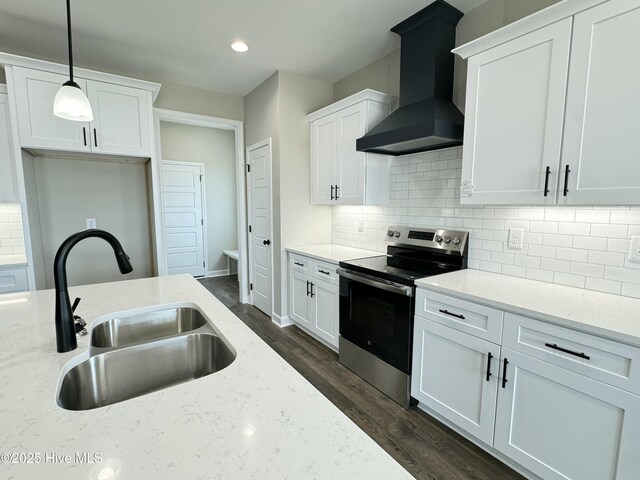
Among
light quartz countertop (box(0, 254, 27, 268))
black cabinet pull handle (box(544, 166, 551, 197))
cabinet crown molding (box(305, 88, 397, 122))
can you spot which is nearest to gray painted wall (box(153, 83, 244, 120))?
cabinet crown molding (box(305, 88, 397, 122))

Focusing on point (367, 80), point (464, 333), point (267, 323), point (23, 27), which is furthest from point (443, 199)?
point (23, 27)

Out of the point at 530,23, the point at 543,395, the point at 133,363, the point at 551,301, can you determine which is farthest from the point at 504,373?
the point at 530,23

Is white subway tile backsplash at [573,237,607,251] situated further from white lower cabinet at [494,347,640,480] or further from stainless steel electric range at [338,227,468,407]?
white lower cabinet at [494,347,640,480]

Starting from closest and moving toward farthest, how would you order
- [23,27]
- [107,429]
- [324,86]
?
[107,429]
[23,27]
[324,86]

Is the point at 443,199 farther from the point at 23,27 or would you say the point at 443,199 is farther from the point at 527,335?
the point at 23,27

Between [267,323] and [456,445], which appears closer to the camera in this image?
[456,445]

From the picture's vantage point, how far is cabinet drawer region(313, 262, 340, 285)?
2.79 meters

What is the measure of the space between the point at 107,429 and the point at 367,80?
337cm

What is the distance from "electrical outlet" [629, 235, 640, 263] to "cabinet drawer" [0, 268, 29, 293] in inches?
164

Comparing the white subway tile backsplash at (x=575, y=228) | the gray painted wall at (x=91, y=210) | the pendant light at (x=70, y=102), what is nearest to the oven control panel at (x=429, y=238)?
the white subway tile backsplash at (x=575, y=228)

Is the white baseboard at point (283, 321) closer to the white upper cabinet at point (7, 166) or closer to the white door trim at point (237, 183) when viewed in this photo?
the white door trim at point (237, 183)

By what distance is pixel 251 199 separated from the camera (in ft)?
13.4

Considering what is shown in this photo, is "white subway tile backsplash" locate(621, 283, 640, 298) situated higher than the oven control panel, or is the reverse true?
the oven control panel

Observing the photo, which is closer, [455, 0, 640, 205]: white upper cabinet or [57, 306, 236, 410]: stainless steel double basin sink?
[57, 306, 236, 410]: stainless steel double basin sink
